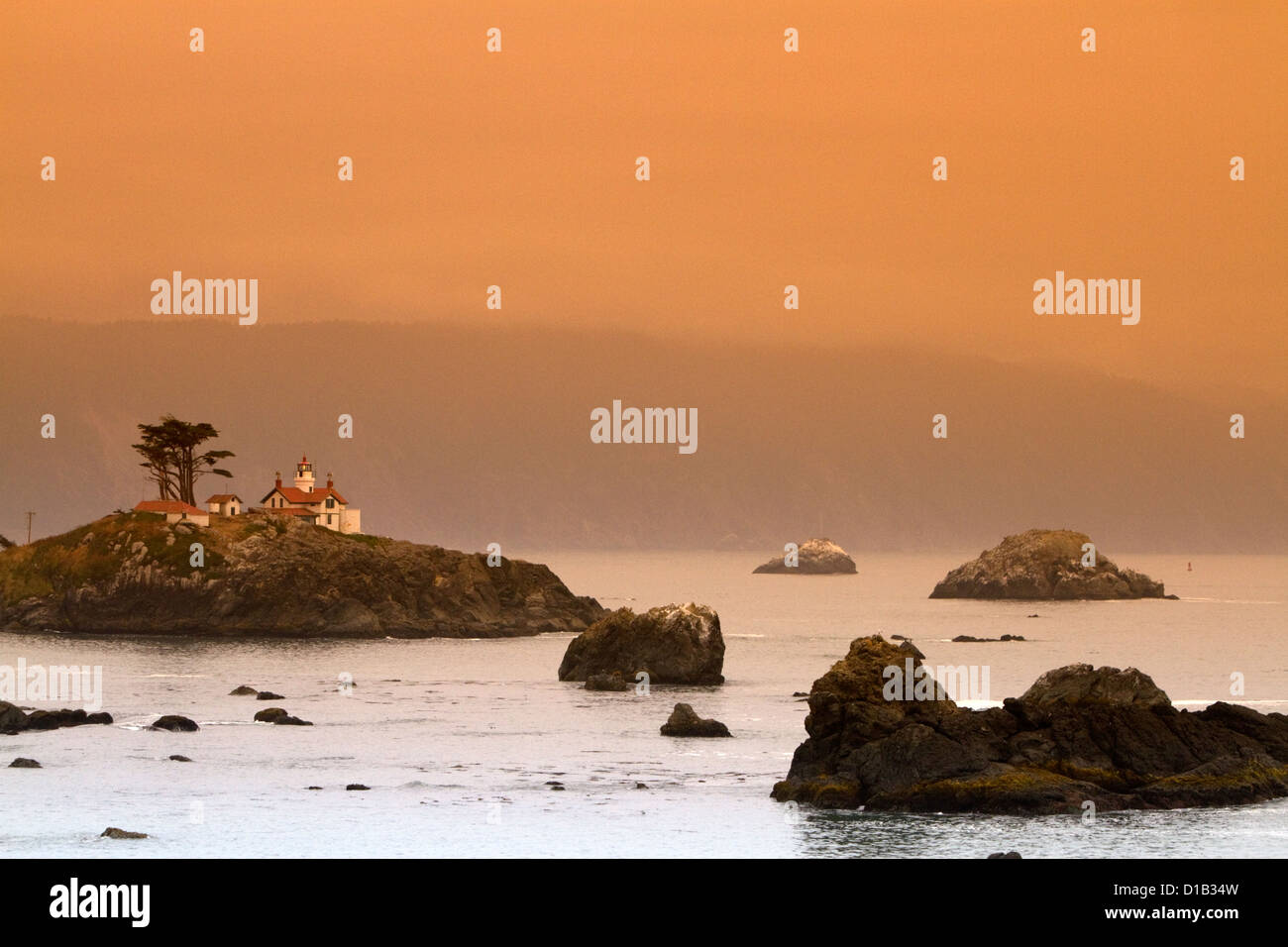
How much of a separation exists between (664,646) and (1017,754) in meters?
52.5

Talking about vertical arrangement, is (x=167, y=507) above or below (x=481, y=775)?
above

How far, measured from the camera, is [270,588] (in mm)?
162375

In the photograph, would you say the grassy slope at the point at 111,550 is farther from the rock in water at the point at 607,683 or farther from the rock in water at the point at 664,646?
the rock in water at the point at 607,683

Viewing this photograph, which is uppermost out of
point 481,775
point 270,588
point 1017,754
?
point 270,588

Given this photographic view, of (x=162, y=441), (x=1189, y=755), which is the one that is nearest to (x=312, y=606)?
(x=162, y=441)

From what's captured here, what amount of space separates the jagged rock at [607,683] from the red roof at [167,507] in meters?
85.3

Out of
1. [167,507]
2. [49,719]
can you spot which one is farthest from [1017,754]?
[167,507]

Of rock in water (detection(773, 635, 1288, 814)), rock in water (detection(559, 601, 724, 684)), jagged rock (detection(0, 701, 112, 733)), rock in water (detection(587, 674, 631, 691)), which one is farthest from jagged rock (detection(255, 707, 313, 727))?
→ rock in water (detection(773, 635, 1288, 814))

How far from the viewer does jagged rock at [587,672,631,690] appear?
103500 millimetres

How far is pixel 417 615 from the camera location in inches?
6398

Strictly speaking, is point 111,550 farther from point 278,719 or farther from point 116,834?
point 116,834

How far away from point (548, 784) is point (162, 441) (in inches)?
5561
